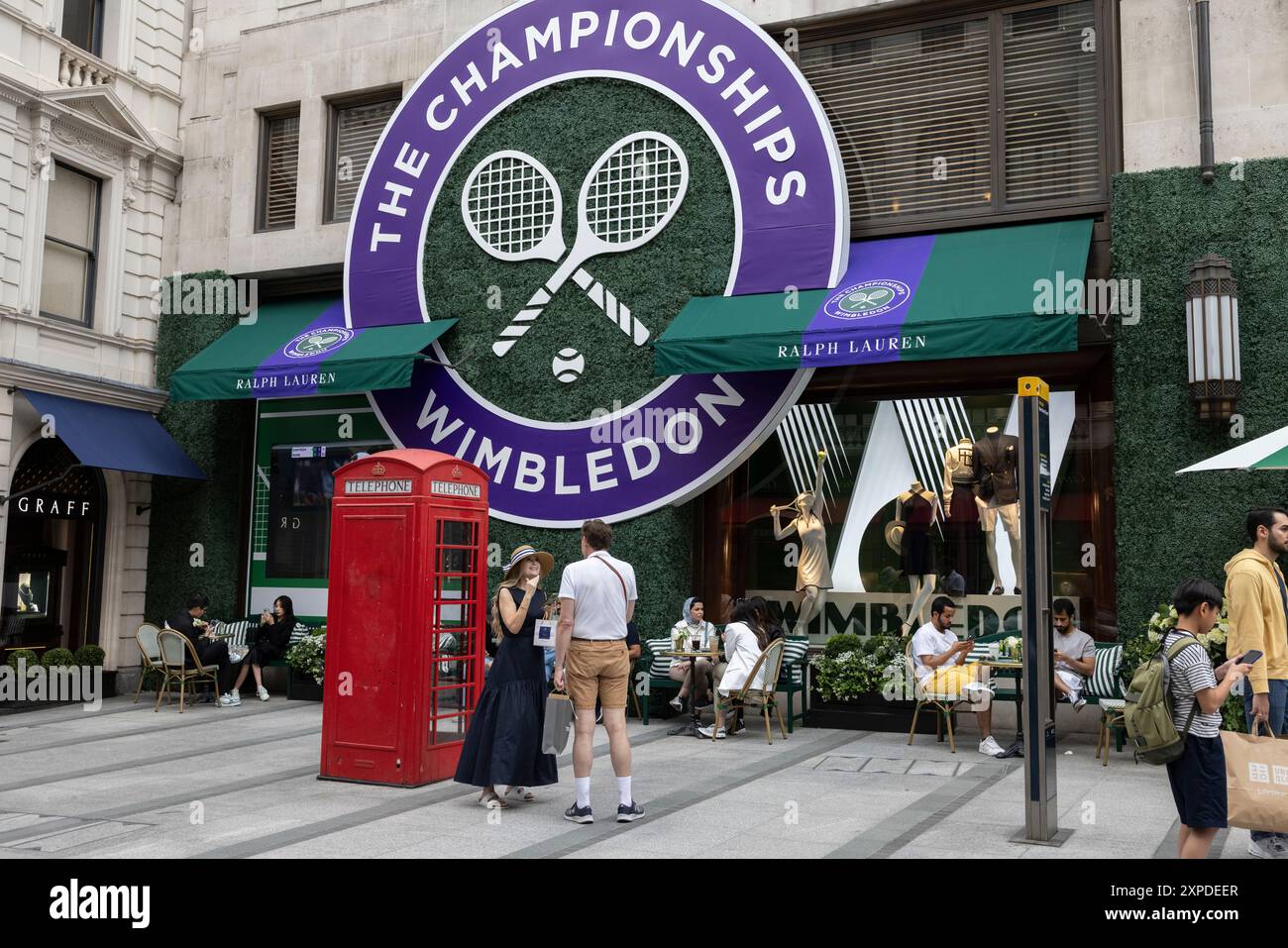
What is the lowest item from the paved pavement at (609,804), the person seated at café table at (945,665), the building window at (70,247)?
the paved pavement at (609,804)

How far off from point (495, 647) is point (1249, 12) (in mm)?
9700

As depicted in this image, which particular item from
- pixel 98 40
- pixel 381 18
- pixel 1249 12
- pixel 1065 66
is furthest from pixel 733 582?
pixel 98 40

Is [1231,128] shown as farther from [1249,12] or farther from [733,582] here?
[733,582]

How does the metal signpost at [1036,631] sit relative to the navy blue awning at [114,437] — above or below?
below

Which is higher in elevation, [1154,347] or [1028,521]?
[1154,347]

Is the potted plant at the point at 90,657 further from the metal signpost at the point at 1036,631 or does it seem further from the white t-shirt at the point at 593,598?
the metal signpost at the point at 1036,631

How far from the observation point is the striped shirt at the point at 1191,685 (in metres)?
5.53

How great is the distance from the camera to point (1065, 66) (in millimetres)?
12445

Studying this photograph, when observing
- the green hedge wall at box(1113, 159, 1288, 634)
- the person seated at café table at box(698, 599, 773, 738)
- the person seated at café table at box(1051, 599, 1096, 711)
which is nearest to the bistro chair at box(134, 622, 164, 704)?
the person seated at café table at box(698, 599, 773, 738)

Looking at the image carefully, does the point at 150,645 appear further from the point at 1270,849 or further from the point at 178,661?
the point at 1270,849

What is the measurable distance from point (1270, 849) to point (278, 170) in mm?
15008

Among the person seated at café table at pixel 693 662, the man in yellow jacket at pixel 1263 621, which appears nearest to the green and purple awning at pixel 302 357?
→ the person seated at café table at pixel 693 662

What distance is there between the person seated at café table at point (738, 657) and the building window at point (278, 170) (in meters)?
9.21

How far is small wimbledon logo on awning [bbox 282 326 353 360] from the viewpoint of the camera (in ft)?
47.8
